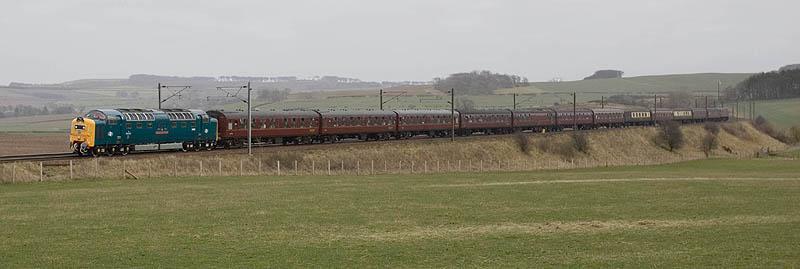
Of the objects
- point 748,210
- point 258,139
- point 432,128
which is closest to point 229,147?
point 258,139

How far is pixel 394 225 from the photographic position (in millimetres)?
27141

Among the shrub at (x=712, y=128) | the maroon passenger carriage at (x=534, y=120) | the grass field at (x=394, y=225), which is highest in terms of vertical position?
the maroon passenger carriage at (x=534, y=120)

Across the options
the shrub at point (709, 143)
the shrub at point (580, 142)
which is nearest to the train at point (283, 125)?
the shrub at point (580, 142)

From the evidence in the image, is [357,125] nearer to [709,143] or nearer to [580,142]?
[580,142]

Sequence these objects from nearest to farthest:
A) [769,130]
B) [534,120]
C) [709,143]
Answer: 1. [534,120]
2. [709,143]
3. [769,130]

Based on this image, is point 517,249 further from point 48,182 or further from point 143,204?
point 48,182

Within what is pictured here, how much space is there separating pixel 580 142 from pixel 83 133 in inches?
2387

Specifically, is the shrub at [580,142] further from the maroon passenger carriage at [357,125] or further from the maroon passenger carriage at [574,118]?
the maroon passenger carriage at [357,125]

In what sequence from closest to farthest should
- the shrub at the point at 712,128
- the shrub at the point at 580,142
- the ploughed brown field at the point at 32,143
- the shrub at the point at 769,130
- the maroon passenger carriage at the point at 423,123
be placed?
the ploughed brown field at the point at 32,143
the maroon passenger carriage at the point at 423,123
the shrub at the point at 580,142
the shrub at the point at 712,128
the shrub at the point at 769,130

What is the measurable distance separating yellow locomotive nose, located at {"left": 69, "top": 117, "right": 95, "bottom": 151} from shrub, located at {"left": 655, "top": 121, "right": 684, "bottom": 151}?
82815 mm

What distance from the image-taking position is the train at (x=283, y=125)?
54625 mm

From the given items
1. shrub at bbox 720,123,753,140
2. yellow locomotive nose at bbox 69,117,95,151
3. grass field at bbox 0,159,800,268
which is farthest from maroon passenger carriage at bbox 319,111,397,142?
shrub at bbox 720,123,753,140

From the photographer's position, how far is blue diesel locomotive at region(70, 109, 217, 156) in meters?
53.8

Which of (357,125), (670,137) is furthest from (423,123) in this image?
(670,137)
